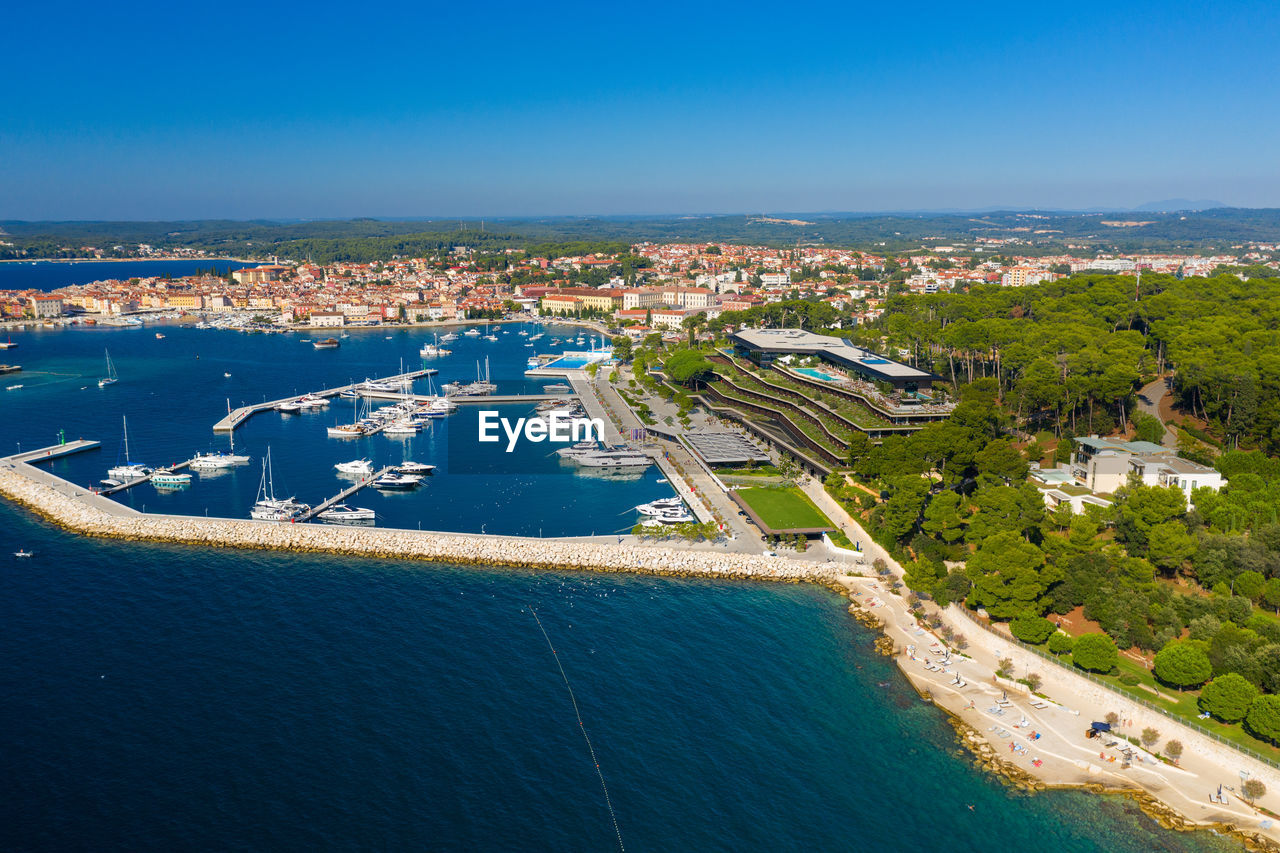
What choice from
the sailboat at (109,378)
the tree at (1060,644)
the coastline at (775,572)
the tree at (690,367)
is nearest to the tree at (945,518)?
the coastline at (775,572)

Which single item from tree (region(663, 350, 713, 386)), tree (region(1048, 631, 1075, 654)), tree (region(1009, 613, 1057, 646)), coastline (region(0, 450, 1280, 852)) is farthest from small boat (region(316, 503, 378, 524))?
tree (region(663, 350, 713, 386))

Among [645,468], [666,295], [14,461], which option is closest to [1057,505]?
[645,468]

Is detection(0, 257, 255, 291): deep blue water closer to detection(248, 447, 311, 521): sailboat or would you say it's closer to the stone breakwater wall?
detection(248, 447, 311, 521): sailboat

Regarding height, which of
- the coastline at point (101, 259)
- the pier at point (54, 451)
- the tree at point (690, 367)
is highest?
the coastline at point (101, 259)

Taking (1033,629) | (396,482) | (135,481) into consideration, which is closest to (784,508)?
(1033,629)

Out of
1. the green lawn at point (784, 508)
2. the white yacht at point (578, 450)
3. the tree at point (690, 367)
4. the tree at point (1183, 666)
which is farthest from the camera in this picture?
the tree at point (690, 367)

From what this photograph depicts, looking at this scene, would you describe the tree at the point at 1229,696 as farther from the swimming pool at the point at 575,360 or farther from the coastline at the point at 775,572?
the swimming pool at the point at 575,360

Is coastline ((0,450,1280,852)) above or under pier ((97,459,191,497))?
under

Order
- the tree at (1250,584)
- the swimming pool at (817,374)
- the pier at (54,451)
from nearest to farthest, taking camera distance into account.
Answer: the tree at (1250,584)
the pier at (54,451)
the swimming pool at (817,374)
